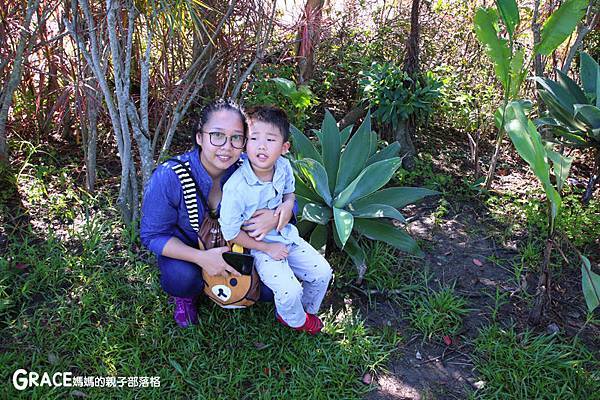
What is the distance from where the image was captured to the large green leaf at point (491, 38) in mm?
3109

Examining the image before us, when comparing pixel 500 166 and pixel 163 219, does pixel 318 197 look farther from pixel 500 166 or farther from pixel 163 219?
pixel 500 166

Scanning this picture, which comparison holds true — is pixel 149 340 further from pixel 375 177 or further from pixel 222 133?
pixel 375 177

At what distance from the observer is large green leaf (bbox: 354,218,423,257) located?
8.96 ft

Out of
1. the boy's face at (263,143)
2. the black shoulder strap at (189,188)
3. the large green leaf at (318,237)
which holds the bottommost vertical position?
the large green leaf at (318,237)

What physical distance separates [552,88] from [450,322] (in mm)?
1711

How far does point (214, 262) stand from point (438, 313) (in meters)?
1.18

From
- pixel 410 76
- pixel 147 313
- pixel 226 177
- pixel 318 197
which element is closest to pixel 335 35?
pixel 410 76

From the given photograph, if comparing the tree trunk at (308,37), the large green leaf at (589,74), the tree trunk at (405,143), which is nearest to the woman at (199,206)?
the tree trunk at (308,37)

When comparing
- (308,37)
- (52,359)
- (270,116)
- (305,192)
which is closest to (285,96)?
(308,37)

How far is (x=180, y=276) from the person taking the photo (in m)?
2.28

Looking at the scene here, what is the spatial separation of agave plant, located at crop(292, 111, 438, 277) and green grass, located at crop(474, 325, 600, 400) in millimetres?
579

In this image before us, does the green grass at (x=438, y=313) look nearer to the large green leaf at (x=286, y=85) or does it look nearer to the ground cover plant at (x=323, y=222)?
the ground cover plant at (x=323, y=222)

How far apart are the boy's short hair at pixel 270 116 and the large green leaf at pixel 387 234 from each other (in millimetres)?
828

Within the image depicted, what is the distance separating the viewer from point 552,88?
10.9 feet
